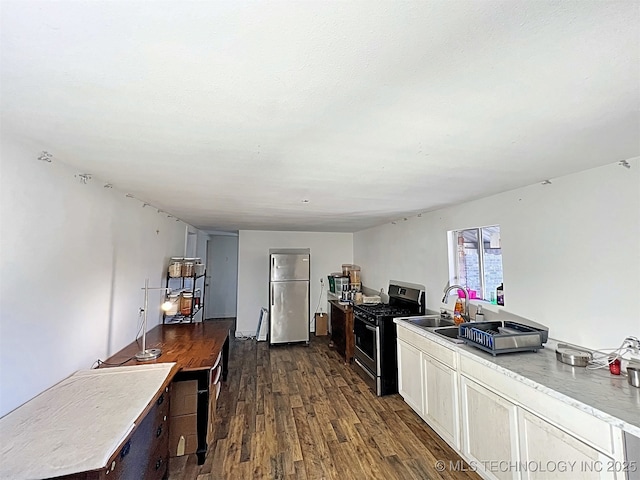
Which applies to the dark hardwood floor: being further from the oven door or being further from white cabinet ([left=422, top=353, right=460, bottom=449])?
the oven door

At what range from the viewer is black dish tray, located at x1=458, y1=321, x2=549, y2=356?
209cm

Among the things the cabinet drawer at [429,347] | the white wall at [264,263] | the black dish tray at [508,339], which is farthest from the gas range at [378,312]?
the white wall at [264,263]

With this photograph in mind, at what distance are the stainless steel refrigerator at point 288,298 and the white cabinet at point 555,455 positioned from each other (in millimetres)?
4105

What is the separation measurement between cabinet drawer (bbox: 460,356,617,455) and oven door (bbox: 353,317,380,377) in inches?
58.0

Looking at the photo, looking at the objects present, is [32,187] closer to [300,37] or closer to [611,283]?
[300,37]

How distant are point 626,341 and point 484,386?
0.85m

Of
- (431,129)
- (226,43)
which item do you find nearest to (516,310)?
(431,129)

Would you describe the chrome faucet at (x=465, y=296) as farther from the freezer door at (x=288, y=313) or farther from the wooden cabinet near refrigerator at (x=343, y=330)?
the freezer door at (x=288, y=313)

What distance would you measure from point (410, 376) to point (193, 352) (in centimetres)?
216

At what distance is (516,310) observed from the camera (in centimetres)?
256

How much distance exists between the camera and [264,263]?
6.07 meters

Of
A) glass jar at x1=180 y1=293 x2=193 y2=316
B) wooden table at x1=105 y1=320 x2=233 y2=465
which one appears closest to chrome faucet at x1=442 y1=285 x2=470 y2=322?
wooden table at x1=105 y1=320 x2=233 y2=465

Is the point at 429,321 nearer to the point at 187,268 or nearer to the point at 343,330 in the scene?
the point at 343,330

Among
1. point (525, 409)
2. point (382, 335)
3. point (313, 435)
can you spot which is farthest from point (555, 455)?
point (382, 335)
